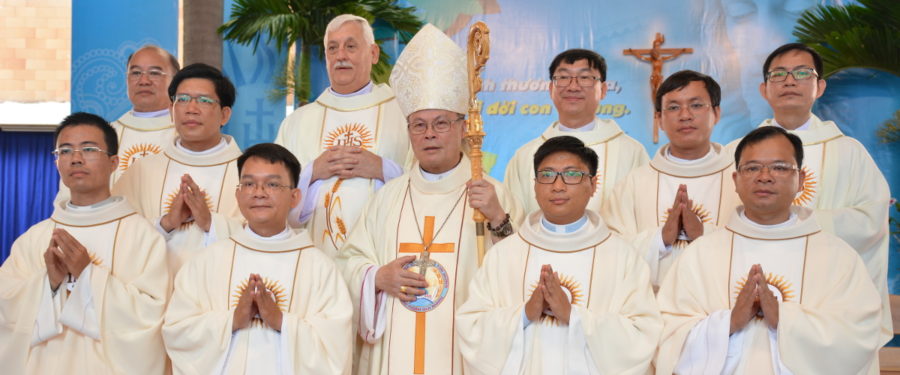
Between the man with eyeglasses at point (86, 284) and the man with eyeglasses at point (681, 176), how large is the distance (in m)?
2.41

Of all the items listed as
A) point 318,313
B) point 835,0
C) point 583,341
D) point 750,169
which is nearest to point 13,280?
point 318,313

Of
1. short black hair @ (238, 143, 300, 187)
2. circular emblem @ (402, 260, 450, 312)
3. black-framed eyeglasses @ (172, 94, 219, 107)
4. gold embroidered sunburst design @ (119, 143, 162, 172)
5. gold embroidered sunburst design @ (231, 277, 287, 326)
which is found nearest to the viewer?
gold embroidered sunburst design @ (231, 277, 287, 326)

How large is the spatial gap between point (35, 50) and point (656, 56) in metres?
7.76

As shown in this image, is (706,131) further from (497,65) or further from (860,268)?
(497,65)

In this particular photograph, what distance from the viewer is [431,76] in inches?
195

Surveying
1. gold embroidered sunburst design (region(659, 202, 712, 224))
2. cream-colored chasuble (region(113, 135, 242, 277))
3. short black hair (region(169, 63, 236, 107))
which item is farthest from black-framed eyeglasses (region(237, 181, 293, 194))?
gold embroidered sunburst design (region(659, 202, 712, 224))

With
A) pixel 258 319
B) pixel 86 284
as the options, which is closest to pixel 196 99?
pixel 86 284

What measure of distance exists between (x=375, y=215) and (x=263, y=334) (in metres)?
1.02

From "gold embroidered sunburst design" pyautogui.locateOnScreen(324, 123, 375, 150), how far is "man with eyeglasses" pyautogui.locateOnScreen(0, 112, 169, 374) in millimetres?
1385

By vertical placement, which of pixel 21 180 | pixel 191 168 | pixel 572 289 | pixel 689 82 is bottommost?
pixel 21 180

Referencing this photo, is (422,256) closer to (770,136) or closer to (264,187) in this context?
(264,187)

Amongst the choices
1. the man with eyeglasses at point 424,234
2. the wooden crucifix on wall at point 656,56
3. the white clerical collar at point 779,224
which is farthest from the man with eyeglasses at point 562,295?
the wooden crucifix on wall at point 656,56

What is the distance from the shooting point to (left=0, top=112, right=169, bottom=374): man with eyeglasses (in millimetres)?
4480

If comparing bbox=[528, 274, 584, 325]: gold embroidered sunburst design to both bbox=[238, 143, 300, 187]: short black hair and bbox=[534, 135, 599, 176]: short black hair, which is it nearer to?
bbox=[534, 135, 599, 176]: short black hair
